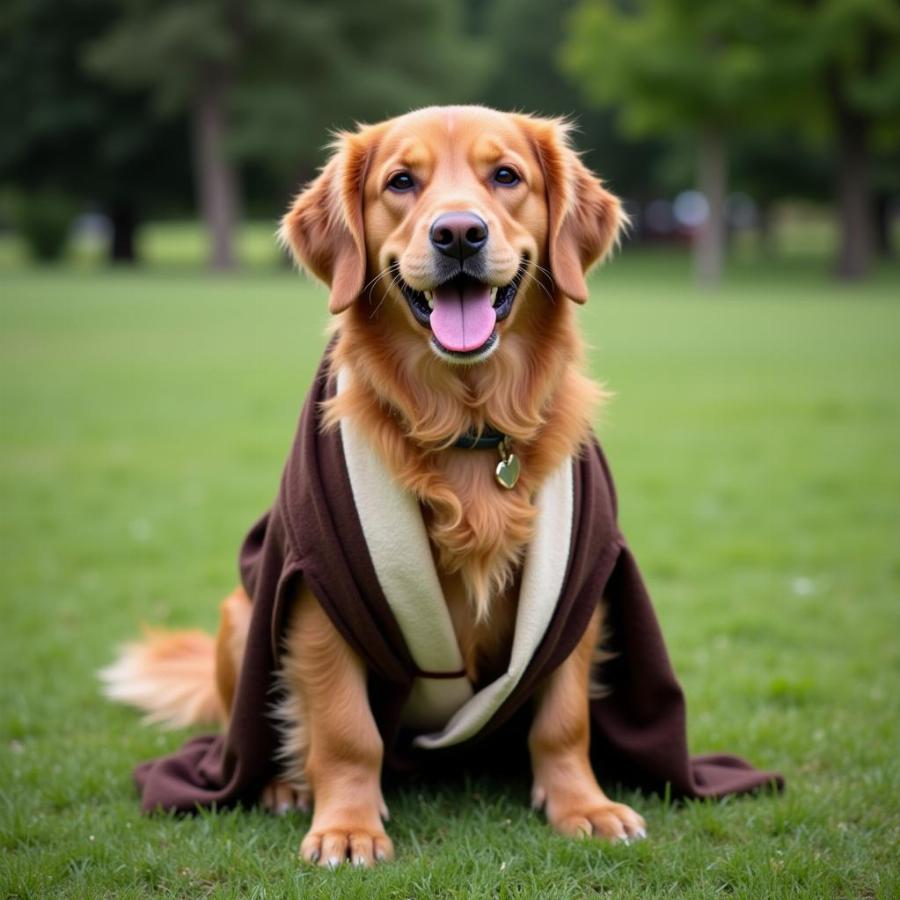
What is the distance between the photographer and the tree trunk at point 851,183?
1320 inches

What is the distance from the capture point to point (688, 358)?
1578 cm

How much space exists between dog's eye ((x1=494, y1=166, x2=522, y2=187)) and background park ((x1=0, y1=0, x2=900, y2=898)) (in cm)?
84

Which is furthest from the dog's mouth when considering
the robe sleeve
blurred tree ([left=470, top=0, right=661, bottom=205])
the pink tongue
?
blurred tree ([left=470, top=0, right=661, bottom=205])

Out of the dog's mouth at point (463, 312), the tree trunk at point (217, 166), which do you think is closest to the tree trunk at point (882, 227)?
the tree trunk at point (217, 166)

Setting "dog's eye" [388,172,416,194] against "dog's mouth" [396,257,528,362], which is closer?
"dog's mouth" [396,257,528,362]

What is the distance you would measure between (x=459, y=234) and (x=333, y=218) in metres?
0.61

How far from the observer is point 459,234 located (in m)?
3.29

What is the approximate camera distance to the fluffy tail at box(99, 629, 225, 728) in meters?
4.56

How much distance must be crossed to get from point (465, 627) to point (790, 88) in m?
33.9

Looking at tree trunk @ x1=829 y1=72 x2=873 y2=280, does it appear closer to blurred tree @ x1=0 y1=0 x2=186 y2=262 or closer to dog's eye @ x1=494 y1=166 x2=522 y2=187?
blurred tree @ x1=0 y1=0 x2=186 y2=262

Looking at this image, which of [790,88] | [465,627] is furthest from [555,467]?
[790,88]

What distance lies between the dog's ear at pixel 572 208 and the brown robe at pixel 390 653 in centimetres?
65

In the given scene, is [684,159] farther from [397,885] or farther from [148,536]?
[397,885]

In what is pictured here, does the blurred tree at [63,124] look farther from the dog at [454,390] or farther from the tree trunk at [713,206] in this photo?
the dog at [454,390]
